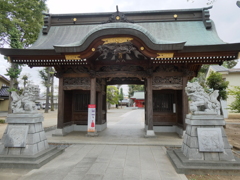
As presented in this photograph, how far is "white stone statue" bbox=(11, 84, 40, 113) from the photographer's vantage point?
14.9 ft

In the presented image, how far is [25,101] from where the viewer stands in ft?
15.2

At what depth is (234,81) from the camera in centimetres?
1720

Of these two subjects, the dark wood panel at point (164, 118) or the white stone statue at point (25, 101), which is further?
the dark wood panel at point (164, 118)

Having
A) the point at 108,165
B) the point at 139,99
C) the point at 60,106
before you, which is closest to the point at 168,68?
the point at 108,165

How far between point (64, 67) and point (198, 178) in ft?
23.4

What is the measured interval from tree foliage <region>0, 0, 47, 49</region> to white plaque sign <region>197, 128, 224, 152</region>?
41.4 ft

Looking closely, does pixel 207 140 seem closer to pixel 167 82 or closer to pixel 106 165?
pixel 106 165

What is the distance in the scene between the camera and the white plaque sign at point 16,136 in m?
4.19

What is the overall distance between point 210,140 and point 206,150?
0.27 meters

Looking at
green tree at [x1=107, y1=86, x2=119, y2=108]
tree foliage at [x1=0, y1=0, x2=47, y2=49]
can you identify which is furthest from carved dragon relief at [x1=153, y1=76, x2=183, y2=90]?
green tree at [x1=107, y1=86, x2=119, y2=108]

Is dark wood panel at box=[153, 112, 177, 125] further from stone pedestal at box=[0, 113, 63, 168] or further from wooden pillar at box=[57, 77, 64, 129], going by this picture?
stone pedestal at box=[0, 113, 63, 168]

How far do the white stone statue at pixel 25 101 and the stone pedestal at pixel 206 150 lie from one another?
434cm

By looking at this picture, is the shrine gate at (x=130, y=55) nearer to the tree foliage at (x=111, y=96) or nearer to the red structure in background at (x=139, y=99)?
the tree foliage at (x=111, y=96)

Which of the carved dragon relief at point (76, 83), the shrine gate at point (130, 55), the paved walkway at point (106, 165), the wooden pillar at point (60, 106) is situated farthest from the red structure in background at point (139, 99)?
the paved walkway at point (106, 165)
